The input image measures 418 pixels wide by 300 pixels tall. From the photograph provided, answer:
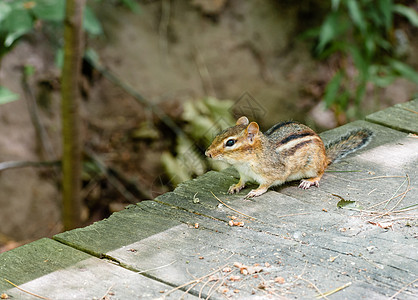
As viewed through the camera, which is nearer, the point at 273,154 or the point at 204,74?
the point at 273,154

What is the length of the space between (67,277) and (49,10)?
87.3 inches

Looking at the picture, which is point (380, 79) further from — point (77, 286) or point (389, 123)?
point (77, 286)

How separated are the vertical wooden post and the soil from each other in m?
0.93

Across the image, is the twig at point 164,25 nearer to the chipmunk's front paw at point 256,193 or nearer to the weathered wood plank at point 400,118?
the weathered wood plank at point 400,118

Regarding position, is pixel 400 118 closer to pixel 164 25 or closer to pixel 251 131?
pixel 251 131

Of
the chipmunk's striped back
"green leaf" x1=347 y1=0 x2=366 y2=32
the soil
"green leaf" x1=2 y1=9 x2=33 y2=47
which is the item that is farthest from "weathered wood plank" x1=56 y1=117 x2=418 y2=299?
"green leaf" x1=347 y1=0 x2=366 y2=32

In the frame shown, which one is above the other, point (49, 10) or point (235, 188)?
point (49, 10)

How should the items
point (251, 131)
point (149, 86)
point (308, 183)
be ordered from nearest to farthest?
point (308, 183), point (251, 131), point (149, 86)

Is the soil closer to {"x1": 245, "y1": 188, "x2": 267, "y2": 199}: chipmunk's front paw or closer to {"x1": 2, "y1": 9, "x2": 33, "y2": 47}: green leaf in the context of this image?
{"x1": 2, "y1": 9, "x2": 33, "y2": 47}: green leaf

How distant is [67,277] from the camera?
2.01 meters

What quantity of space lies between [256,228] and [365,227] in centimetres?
43

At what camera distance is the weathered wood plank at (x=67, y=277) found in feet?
6.31

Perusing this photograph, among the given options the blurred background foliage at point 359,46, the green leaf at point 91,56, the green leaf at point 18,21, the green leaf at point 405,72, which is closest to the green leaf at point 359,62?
the blurred background foliage at point 359,46

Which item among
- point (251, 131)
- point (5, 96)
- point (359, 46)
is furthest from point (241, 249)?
point (359, 46)
